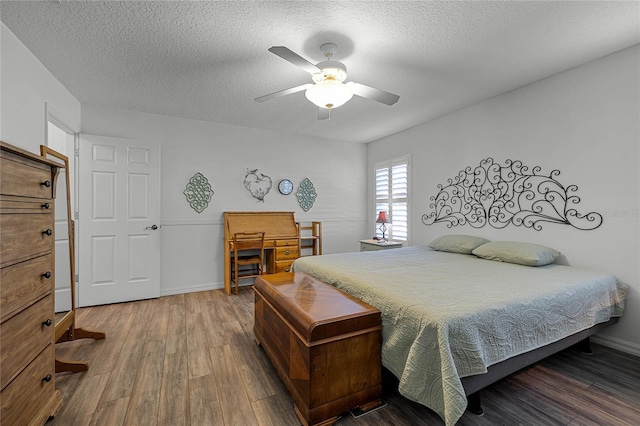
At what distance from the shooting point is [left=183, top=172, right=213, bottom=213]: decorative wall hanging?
4012 millimetres

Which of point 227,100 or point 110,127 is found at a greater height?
point 227,100

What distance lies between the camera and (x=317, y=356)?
146 centimetres

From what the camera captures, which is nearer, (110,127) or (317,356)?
(317,356)

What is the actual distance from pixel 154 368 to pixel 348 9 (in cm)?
281

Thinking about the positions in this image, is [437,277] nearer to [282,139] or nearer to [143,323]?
[143,323]

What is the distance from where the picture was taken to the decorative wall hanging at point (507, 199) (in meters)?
2.63

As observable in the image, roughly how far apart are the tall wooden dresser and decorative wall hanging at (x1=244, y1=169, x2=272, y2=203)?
2827 millimetres

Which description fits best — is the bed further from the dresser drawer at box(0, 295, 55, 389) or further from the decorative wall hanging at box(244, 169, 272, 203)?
the decorative wall hanging at box(244, 169, 272, 203)

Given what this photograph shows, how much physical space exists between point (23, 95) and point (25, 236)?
1.64 meters

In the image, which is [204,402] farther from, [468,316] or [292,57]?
[292,57]

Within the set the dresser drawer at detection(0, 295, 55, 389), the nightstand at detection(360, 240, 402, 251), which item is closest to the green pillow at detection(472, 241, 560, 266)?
the nightstand at detection(360, 240, 402, 251)

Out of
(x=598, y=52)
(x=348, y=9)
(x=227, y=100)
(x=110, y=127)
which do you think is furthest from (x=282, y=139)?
(x=598, y=52)

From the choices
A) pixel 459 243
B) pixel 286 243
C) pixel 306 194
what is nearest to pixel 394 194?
pixel 306 194

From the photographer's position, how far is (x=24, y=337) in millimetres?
1284
